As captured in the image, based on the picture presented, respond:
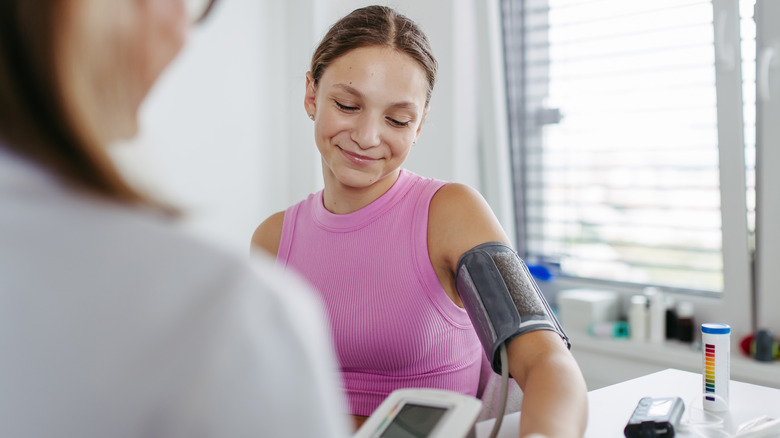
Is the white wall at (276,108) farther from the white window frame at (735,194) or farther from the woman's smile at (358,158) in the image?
the woman's smile at (358,158)

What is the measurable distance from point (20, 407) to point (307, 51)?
2148 millimetres

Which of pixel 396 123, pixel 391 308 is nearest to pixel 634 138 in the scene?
pixel 396 123

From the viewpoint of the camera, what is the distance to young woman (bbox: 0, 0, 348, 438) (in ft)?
1.15

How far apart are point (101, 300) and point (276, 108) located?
2.17 meters

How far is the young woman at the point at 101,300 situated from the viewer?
13.9 inches

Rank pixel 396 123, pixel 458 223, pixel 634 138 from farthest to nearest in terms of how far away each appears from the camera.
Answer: pixel 634 138
pixel 396 123
pixel 458 223

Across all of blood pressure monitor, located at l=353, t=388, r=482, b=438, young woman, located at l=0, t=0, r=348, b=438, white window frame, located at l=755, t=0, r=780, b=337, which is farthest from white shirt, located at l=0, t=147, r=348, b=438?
white window frame, located at l=755, t=0, r=780, b=337

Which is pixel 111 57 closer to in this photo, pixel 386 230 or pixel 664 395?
pixel 386 230

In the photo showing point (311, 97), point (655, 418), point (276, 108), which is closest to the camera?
point (655, 418)

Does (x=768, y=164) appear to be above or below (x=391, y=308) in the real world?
above

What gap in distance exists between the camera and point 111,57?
1.29 ft

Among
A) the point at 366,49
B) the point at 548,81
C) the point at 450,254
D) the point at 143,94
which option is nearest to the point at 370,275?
the point at 450,254

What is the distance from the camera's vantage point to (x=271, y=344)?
36 cm

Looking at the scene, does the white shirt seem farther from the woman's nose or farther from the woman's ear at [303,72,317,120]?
the woman's ear at [303,72,317,120]
